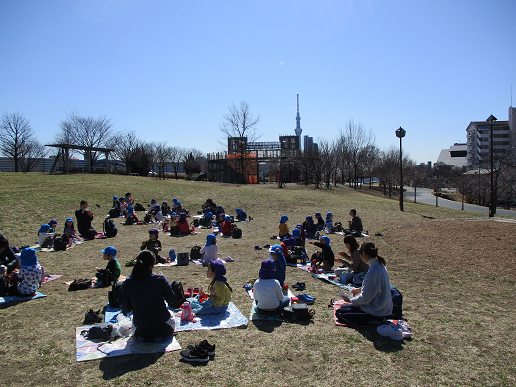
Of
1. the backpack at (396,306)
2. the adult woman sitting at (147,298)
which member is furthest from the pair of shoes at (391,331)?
the adult woman sitting at (147,298)

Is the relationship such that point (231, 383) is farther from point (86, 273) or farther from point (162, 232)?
point (162, 232)

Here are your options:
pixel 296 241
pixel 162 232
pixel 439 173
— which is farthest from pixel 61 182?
pixel 439 173

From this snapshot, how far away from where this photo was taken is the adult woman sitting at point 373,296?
5.50m

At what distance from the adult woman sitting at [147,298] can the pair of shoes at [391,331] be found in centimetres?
333

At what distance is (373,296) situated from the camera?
554 cm

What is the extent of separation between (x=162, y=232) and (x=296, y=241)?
7.68m

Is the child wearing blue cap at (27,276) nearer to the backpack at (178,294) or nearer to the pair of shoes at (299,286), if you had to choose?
the backpack at (178,294)

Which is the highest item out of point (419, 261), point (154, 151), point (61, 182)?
point (154, 151)

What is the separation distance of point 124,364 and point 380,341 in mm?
3764

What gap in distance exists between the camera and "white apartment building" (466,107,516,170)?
3514 inches

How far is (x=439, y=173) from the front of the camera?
3580 inches

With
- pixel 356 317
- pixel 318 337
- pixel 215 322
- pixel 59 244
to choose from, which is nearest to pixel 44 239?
pixel 59 244

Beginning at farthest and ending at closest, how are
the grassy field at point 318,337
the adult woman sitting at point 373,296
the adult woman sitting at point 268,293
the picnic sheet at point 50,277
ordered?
the picnic sheet at point 50,277
the adult woman sitting at point 268,293
the adult woman sitting at point 373,296
the grassy field at point 318,337

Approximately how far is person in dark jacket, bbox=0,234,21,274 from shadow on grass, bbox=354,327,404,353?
7830mm
